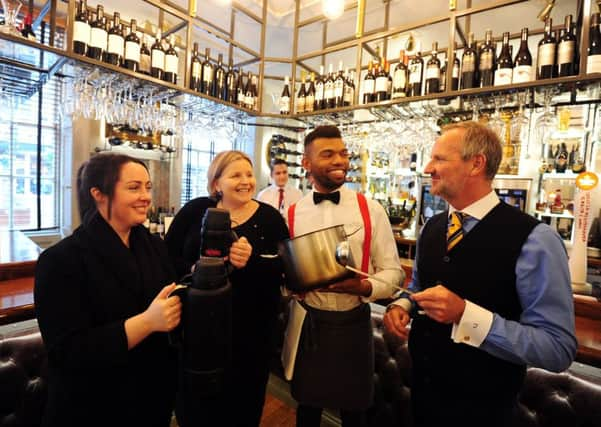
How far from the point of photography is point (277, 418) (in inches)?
83.7

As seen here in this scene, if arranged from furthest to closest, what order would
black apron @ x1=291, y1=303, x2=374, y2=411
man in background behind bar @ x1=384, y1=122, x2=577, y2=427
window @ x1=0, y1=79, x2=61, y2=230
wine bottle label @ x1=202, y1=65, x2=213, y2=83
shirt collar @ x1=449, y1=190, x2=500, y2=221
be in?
window @ x1=0, y1=79, x2=61, y2=230 < wine bottle label @ x1=202, y1=65, x2=213, y2=83 < black apron @ x1=291, y1=303, x2=374, y2=411 < shirt collar @ x1=449, y1=190, x2=500, y2=221 < man in background behind bar @ x1=384, y1=122, x2=577, y2=427

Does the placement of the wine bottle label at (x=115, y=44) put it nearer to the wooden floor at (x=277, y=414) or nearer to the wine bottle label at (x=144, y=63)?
the wine bottle label at (x=144, y=63)

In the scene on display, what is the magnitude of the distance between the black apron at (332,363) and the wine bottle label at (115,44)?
199 cm

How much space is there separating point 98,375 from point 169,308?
0.34m

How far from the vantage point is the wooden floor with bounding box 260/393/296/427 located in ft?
6.82

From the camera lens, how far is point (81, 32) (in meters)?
1.97

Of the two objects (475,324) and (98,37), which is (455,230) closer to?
(475,324)

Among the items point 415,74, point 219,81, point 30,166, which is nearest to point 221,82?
point 219,81

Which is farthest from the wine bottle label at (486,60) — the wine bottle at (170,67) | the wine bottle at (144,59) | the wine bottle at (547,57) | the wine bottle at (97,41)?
the wine bottle at (97,41)

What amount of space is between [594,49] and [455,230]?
5.61 ft

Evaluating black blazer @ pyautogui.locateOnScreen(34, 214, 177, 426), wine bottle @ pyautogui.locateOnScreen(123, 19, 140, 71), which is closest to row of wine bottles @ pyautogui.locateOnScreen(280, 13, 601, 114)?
wine bottle @ pyautogui.locateOnScreen(123, 19, 140, 71)

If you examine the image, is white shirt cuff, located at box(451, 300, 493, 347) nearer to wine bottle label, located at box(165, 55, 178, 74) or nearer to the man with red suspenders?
Answer: the man with red suspenders

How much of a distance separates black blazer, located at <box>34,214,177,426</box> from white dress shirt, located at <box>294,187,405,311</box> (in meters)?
0.60

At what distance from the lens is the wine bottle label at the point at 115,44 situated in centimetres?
209
